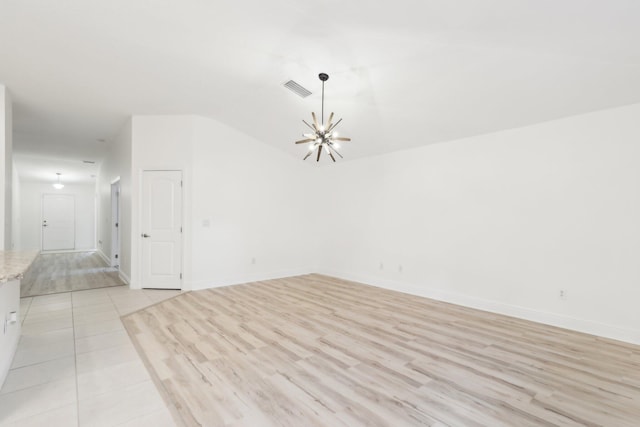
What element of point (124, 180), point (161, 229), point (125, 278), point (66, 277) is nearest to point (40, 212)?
point (66, 277)

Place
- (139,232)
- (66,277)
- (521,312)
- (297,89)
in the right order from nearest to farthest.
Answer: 1. (521,312)
2. (297,89)
3. (139,232)
4. (66,277)

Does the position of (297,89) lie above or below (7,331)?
above

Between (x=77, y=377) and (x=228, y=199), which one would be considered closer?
(x=77, y=377)

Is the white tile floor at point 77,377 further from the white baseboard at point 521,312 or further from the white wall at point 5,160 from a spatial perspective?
the white baseboard at point 521,312

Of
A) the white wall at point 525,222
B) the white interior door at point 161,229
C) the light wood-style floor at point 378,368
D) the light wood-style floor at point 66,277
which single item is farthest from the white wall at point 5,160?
the white wall at point 525,222

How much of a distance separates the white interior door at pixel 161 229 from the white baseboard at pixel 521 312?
368 cm

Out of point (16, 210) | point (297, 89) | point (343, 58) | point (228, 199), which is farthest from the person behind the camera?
point (16, 210)

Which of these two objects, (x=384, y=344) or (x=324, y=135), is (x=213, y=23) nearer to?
(x=324, y=135)

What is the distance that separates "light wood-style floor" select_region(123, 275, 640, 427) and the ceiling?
9.11 feet

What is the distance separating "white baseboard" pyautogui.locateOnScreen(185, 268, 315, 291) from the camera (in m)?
5.46

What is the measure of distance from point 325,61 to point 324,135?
32.2 inches

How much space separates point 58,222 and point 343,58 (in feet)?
42.8

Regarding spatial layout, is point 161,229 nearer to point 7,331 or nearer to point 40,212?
point 7,331

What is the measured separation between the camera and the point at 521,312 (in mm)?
4152
